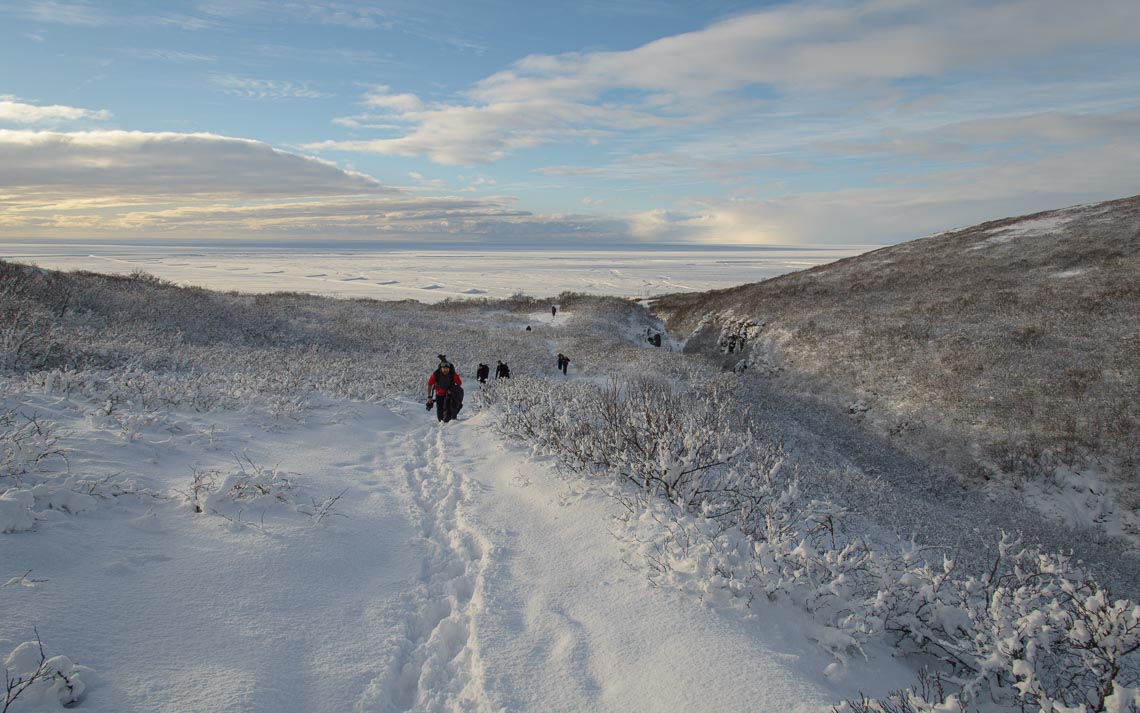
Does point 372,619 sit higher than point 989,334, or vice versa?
point 989,334

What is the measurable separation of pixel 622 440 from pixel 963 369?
62.0 feet

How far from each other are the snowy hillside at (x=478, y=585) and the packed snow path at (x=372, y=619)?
2cm

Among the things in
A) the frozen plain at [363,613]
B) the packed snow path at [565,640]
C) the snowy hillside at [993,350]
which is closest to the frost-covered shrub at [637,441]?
the frozen plain at [363,613]

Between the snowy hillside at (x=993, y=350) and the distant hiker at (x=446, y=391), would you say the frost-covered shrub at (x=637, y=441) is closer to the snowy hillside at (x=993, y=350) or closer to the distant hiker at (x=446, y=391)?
the distant hiker at (x=446, y=391)

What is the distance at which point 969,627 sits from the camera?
173 inches

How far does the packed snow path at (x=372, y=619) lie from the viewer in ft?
11.6

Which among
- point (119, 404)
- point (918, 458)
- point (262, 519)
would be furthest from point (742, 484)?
point (918, 458)

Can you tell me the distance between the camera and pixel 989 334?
22.4m

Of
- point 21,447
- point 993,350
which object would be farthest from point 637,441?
point 993,350

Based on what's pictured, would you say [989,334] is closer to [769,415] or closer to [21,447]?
[769,415]

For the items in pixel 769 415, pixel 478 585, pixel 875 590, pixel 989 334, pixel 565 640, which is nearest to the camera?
pixel 565 640

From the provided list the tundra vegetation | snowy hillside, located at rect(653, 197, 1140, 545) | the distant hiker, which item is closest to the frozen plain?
the tundra vegetation

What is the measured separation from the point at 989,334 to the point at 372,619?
26.3 meters

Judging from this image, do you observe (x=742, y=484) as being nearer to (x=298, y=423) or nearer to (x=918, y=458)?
(x=298, y=423)
